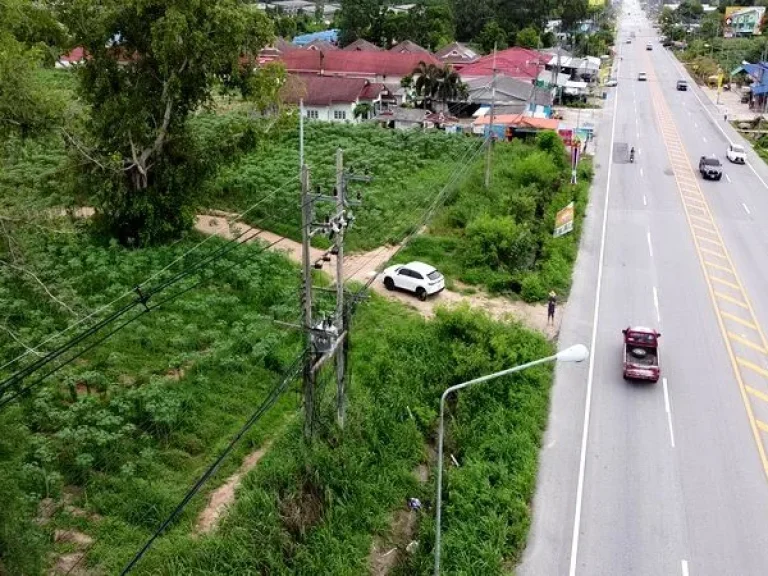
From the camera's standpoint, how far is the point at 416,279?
2997 cm

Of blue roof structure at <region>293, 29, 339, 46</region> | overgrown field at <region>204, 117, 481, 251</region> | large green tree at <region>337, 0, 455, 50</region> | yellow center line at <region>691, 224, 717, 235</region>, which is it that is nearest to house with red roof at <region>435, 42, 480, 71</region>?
large green tree at <region>337, 0, 455, 50</region>

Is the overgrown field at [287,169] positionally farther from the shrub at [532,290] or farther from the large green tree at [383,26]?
the large green tree at [383,26]

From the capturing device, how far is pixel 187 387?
21.7m

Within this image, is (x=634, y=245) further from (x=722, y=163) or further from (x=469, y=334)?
(x=722, y=163)

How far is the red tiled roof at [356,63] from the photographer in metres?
74.9

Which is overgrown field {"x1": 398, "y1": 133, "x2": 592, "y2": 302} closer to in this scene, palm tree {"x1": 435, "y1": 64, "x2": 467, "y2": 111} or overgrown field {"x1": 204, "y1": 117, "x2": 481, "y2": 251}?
overgrown field {"x1": 204, "y1": 117, "x2": 481, "y2": 251}

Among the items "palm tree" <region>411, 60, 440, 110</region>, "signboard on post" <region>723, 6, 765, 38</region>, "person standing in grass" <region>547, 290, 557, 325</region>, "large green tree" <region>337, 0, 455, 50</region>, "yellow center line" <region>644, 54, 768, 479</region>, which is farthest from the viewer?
"signboard on post" <region>723, 6, 765, 38</region>

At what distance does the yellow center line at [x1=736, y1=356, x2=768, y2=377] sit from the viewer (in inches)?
1000

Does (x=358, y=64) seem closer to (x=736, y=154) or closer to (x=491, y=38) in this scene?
(x=491, y=38)

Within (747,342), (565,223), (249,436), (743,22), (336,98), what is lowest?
(747,342)

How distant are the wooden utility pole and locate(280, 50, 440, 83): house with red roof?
59747 mm

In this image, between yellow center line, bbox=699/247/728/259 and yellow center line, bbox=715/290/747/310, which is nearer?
yellow center line, bbox=715/290/747/310

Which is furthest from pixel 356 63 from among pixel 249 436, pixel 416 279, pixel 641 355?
pixel 249 436

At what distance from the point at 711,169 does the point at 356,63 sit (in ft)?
129
